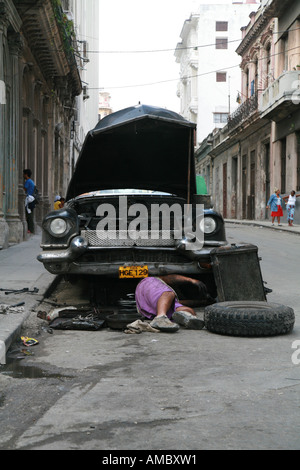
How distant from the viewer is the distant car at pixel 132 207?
6.33 metres

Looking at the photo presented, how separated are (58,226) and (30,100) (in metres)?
12.6

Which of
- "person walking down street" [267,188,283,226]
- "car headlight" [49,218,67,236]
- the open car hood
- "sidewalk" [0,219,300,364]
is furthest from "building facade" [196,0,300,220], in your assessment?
"car headlight" [49,218,67,236]

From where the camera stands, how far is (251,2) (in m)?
66.1

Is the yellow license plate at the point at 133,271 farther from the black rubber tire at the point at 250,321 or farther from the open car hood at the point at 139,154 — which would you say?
the open car hood at the point at 139,154

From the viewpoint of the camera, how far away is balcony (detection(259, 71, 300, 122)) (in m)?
25.0

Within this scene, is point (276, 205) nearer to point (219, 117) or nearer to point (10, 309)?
point (10, 309)

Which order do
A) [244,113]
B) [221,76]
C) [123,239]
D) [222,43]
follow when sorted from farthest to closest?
[221,76]
[222,43]
[244,113]
[123,239]

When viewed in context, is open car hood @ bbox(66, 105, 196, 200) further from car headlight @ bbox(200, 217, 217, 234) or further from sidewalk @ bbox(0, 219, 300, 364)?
sidewalk @ bbox(0, 219, 300, 364)

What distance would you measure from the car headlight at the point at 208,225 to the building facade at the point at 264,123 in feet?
65.1

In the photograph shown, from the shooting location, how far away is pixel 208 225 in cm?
659

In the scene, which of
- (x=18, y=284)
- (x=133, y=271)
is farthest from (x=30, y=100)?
(x=133, y=271)
